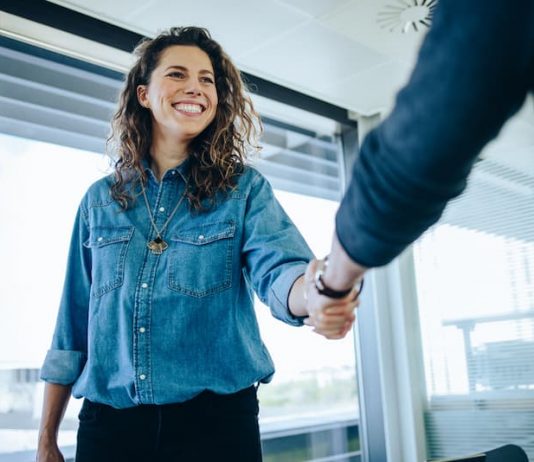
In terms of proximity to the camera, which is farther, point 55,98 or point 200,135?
point 55,98

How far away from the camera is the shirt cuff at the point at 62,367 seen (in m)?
1.41

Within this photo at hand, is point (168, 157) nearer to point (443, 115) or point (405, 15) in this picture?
point (443, 115)

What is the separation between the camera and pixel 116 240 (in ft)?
4.50

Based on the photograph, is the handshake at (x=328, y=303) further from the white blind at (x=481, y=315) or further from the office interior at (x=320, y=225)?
the white blind at (x=481, y=315)

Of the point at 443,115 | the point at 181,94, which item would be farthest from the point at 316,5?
the point at 443,115

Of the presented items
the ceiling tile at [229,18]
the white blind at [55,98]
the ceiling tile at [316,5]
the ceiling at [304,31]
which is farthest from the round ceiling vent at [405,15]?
the white blind at [55,98]

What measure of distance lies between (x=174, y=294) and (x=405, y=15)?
2096 millimetres

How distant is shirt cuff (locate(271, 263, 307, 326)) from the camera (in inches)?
39.9

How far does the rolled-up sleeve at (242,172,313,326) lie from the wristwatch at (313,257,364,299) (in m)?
0.22

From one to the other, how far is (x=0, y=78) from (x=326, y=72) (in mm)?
1638

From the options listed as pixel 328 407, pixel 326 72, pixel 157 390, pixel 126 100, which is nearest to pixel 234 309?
pixel 157 390

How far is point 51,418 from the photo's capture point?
1440 millimetres

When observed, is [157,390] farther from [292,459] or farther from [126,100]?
[292,459]

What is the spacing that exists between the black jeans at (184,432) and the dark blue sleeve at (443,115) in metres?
0.78
